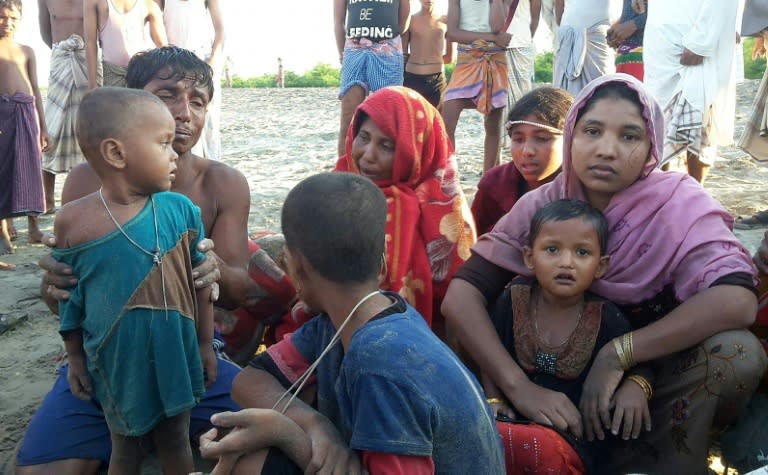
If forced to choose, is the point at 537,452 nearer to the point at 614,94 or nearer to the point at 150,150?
the point at 614,94

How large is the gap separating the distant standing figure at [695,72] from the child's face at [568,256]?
8.93 ft

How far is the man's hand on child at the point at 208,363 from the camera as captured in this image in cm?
236

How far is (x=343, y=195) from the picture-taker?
1.61 m

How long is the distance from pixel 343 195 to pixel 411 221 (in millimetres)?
1304

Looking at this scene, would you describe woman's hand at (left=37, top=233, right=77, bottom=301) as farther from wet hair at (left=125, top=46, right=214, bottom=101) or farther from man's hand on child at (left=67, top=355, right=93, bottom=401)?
wet hair at (left=125, top=46, right=214, bottom=101)

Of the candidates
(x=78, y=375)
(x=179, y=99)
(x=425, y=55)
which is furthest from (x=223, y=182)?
(x=425, y=55)

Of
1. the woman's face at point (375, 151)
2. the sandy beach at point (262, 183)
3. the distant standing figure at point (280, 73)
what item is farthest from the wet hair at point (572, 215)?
the distant standing figure at point (280, 73)

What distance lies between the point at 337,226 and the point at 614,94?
4.31 feet

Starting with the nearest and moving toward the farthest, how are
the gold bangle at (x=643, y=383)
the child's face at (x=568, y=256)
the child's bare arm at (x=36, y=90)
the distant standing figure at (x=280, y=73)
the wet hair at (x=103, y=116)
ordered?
the wet hair at (x=103, y=116), the gold bangle at (x=643, y=383), the child's face at (x=568, y=256), the child's bare arm at (x=36, y=90), the distant standing figure at (x=280, y=73)

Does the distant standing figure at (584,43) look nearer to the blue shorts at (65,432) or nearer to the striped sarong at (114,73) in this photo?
the striped sarong at (114,73)

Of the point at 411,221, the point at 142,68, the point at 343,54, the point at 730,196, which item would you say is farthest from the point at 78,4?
the point at 730,196

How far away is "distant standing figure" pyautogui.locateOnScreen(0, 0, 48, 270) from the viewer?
17.7 ft

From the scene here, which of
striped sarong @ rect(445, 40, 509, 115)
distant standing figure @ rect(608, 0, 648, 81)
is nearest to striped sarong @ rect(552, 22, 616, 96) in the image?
distant standing figure @ rect(608, 0, 648, 81)

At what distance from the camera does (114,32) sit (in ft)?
17.9
